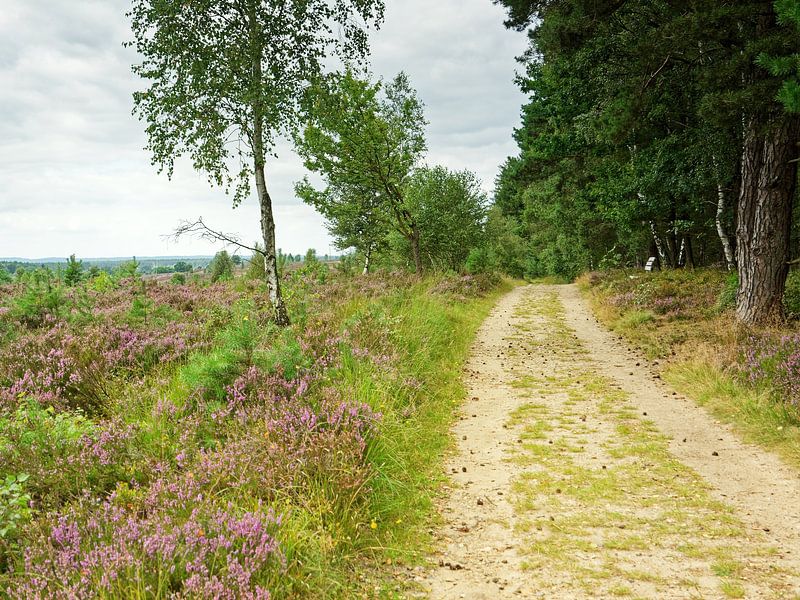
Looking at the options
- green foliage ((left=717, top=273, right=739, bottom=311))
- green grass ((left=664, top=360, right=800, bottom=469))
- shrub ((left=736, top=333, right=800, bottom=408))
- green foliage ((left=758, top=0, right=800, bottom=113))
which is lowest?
green grass ((left=664, top=360, right=800, bottom=469))

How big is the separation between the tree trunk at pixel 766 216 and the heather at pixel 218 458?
20.7 ft

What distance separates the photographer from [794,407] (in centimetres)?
601

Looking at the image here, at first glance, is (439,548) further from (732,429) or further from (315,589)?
(732,429)

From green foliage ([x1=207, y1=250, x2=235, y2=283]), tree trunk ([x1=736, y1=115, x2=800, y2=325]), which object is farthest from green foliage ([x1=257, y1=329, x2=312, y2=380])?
green foliage ([x1=207, y1=250, x2=235, y2=283])

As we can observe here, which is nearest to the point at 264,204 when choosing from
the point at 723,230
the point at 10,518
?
the point at 10,518

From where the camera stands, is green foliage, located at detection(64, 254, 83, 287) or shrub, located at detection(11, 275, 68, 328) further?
green foliage, located at detection(64, 254, 83, 287)

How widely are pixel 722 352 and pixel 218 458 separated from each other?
800cm

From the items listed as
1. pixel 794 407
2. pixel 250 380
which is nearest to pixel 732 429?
pixel 794 407

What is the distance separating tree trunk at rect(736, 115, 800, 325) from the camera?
9.47 metres

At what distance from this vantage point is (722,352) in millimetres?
8344

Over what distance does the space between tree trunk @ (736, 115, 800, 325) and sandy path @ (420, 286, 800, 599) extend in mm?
3496

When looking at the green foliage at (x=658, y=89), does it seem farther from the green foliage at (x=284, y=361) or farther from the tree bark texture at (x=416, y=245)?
the green foliage at (x=284, y=361)

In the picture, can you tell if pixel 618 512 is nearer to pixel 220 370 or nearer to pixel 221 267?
pixel 220 370

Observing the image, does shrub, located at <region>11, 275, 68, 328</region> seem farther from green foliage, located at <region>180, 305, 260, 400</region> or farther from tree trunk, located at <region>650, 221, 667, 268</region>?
tree trunk, located at <region>650, 221, 667, 268</region>
